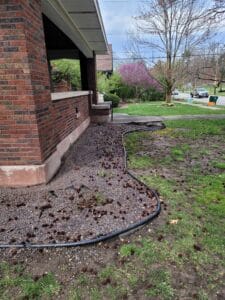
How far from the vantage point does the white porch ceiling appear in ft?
15.3

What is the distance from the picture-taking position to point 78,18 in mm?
5676

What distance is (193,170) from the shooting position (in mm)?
4199

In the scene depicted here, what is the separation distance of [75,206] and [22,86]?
1.68 meters

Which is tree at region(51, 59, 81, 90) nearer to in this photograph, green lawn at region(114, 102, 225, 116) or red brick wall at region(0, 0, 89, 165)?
green lawn at region(114, 102, 225, 116)

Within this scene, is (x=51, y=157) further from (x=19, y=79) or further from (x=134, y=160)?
(x=134, y=160)

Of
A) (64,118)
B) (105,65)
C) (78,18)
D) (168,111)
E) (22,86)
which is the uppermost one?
(105,65)

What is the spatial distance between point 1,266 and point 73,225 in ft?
2.48

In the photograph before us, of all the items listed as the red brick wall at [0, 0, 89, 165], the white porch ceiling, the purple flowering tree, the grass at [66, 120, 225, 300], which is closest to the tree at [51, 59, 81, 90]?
the purple flowering tree

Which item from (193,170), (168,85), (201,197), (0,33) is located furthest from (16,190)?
(168,85)

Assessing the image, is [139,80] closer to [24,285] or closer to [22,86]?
[22,86]

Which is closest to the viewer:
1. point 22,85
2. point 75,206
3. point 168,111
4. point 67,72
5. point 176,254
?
point 176,254

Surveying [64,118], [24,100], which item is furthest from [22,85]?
[64,118]

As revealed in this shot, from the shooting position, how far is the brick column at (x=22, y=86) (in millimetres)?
2824

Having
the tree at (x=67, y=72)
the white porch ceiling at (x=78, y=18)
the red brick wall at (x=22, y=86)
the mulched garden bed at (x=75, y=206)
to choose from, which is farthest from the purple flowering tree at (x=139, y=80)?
the red brick wall at (x=22, y=86)
